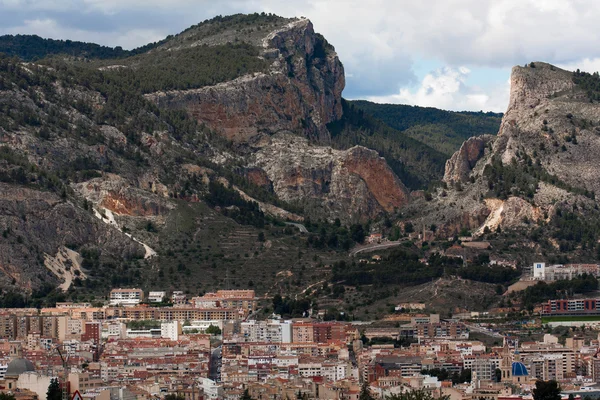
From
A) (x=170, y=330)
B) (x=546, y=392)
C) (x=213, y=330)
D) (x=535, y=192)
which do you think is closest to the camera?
(x=546, y=392)

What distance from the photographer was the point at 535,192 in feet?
611

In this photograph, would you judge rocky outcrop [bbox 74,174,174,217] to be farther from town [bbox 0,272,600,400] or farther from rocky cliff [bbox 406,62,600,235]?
rocky cliff [bbox 406,62,600,235]

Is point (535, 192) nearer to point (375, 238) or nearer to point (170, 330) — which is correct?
point (375, 238)

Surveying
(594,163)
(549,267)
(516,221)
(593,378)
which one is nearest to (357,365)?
(593,378)

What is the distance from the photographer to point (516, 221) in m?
183

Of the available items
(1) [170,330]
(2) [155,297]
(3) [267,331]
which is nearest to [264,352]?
(3) [267,331]

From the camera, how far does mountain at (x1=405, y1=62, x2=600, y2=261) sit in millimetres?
180500

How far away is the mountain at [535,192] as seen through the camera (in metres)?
180

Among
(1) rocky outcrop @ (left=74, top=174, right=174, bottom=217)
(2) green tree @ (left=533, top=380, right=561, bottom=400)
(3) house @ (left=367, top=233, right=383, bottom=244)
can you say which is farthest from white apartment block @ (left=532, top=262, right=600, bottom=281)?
(2) green tree @ (left=533, top=380, right=561, bottom=400)

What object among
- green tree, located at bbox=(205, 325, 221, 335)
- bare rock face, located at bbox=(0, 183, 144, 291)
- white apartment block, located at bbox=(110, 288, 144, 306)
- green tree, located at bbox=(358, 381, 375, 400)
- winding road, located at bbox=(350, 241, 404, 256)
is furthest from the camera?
winding road, located at bbox=(350, 241, 404, 256)

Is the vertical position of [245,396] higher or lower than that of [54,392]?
lower

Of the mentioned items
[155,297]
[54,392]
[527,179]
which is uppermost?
[527,179]

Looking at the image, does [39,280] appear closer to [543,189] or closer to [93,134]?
[93,134]

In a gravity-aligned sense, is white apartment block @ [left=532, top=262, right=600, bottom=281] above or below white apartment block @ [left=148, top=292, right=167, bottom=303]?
above
